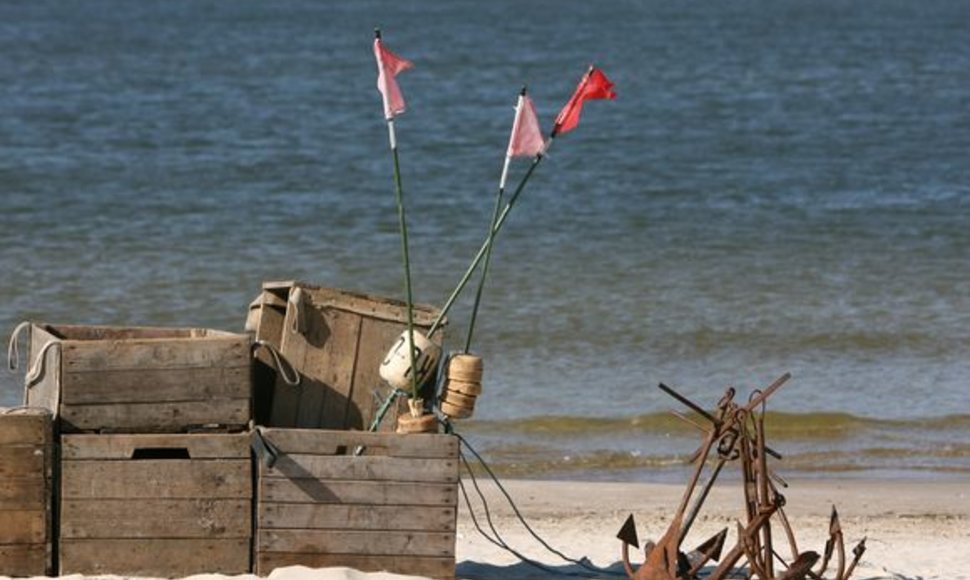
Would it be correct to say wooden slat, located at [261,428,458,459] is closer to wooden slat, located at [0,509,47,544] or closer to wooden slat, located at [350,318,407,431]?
wooden slat, located at [350,318,407,431]

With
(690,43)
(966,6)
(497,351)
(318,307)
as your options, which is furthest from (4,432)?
(966,6)

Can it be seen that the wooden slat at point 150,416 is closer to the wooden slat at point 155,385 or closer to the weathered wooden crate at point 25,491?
the wooden slat at point 155,385

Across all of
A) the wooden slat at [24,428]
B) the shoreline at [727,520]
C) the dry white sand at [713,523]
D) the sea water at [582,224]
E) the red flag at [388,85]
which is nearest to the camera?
the wooden slat at [24,428]

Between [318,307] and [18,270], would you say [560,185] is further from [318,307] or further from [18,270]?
[318,307]

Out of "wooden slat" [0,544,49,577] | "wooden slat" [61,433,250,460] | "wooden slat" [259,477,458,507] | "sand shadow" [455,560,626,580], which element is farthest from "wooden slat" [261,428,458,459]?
"wooden slat" [0,544,49,577]

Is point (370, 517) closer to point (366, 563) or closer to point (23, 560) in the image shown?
point (366, 563)

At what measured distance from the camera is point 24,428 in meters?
7.69

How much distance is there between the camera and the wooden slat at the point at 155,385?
7754 millimetres

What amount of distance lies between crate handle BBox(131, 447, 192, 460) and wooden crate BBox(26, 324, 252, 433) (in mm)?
79

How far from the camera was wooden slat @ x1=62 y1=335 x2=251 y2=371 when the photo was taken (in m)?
7.74

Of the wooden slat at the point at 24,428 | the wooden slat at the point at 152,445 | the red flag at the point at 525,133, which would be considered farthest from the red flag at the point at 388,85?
the wooden slat at the point at 24,428

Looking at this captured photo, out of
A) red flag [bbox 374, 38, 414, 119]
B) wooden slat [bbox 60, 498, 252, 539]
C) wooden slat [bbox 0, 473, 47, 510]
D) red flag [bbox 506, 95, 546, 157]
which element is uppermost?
red flag [bbox 374, 38, 414, 119]

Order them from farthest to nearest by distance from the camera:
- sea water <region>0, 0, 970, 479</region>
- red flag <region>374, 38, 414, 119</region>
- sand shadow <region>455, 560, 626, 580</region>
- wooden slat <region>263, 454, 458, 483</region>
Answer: sea water <region>0, 0, 970, 479</region>, sand shadow <region>455, 560, 626, 580</region>, red flag <region>374, 38, 414, 119</region>, wooden slat <region>263, 454, 458, 483</region>

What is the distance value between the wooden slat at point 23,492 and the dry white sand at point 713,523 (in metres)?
0.33
